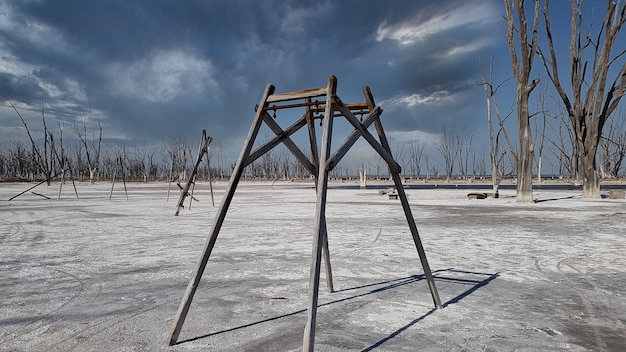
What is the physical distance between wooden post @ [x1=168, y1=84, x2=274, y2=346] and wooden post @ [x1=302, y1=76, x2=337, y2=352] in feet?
1.72

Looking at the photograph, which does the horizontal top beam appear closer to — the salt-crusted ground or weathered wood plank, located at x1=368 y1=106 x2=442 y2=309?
weathered wood plank, located at x1=368 y1=106 x2=442 y2=309

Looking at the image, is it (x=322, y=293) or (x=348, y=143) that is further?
(x=322, y=293)

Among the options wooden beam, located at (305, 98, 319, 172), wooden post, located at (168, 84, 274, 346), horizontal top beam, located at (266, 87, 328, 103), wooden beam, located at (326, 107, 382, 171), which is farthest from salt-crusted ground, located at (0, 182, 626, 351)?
horizontal top beam, located at (266, 87, 328, 103)

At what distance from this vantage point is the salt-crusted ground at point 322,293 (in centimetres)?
238

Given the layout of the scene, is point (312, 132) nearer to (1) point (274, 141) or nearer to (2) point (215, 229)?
(1) point (274, 141)

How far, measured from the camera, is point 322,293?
336 centimetres

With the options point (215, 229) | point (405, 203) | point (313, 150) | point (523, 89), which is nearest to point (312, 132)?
point (313, 150)

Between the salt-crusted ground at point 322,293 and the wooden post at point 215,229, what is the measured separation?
15 cm

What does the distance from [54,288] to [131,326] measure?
1567 millimetres

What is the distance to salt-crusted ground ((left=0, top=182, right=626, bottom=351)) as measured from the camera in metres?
2.38

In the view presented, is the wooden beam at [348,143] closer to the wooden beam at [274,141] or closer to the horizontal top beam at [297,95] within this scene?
the horizontal top beam at [297,95]

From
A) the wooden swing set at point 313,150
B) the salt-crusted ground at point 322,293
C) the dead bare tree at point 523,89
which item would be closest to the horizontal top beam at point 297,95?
the wooden swing set at point 313,150

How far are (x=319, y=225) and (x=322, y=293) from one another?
152 centimetres

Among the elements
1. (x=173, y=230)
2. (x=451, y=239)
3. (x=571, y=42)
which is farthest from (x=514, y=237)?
(x=571, y=42)
